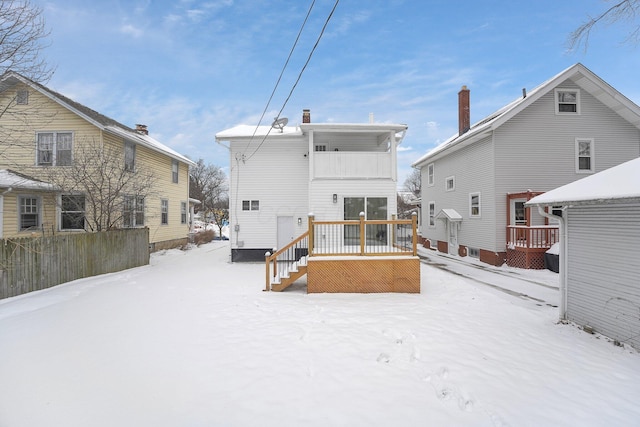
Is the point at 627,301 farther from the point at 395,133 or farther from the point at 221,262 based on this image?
the point at 221,262

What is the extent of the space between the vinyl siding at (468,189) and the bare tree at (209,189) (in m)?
32.5

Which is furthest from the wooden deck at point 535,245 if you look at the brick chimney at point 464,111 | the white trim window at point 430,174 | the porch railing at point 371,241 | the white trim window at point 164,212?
the white trim window at point 164,212

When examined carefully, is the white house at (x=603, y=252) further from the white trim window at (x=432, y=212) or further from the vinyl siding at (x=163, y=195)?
the vinyl siding at (x=163, y=195)

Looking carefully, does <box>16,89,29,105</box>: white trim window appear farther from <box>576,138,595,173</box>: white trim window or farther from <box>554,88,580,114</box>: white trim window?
<box>576,138,595,173</box>: white trim window

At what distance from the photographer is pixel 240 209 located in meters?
13.7

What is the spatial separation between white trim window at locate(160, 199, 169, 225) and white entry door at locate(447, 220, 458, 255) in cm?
1726

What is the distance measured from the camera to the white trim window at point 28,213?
11.8m

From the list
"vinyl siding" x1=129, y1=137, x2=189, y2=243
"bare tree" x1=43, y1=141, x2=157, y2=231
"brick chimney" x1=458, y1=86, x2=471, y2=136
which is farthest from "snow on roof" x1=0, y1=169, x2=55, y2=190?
"brick chimney" x1=458, y1=86, x2=471, y2=136

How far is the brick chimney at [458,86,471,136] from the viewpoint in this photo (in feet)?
55.6

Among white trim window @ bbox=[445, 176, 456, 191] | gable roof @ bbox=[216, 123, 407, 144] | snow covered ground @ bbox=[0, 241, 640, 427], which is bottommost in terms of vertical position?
snow covered ground @ bbox=[0, 241, 640, 427]

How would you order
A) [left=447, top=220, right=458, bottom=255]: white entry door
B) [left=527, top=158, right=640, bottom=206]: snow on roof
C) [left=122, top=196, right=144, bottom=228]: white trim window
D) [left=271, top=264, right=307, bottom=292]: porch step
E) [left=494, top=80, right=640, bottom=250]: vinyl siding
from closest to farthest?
[left=527, top=158, right=640, bottom=206]: snow on roof < [left=271, top=264, right=307, bottom=292]: porch step < [left=122, top=196, right=144, bottom=228]: white trim window < [left=494, top=80, right=640, bottom=250]: vinyl siding < [left=447, top=220, right=458, bottom=255]: white entry door

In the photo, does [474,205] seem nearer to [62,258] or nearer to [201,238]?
[62,258]

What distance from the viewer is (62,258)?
8688 millimetres

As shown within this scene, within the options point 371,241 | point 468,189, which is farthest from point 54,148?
point 468,189
